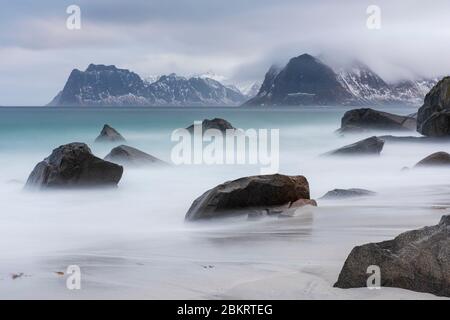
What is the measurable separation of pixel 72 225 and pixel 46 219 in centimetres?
109

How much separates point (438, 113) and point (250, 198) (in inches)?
1013

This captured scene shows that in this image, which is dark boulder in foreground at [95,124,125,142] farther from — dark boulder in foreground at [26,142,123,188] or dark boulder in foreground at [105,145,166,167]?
dark boulder in foreground at [26,142,123,188]

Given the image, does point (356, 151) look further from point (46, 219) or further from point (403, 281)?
point (403, 281)

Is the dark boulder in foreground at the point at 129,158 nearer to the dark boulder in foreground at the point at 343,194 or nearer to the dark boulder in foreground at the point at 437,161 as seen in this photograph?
the dark boulder in foreground at the point at 437,161

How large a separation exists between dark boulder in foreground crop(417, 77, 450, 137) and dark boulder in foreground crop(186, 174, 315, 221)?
24.1m

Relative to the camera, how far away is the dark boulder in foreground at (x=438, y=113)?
32844 mm

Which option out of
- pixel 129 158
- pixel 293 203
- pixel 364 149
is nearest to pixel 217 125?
pixel 364 149

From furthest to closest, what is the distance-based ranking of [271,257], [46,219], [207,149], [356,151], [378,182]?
[207,149]
[356,151]
[378,182]
[46,219]
[271,257]

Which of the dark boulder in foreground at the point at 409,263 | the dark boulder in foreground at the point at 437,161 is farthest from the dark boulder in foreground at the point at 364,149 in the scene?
the dark boulder in foreground at the point at 409,263

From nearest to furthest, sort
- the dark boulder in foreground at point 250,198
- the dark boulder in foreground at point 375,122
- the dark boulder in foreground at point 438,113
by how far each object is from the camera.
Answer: the dark boulder in foreground at point 250,198 < the dark boulder in foreground at point 438,113 < the dark boulder in foreground at point 375,122

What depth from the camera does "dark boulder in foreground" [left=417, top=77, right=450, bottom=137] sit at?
1293 inches

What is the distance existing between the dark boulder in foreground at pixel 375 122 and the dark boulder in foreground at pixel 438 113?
7056 millimetres

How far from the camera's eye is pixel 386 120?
42.2 m
